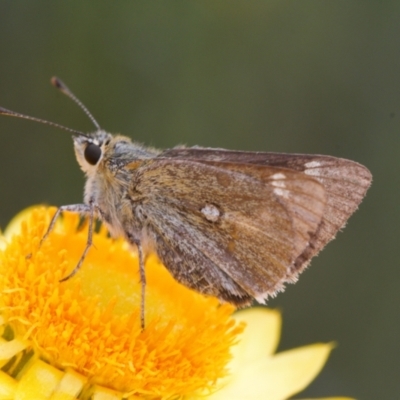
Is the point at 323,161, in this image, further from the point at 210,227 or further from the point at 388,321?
the point at 388,321

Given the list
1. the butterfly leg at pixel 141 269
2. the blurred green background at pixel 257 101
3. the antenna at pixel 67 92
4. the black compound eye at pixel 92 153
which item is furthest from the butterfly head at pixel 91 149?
the blurred green background at pixel 257 101

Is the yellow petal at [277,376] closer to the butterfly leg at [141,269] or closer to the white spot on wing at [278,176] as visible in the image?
the butterfly leg at [141,269]

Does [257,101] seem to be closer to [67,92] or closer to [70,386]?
[67,92]

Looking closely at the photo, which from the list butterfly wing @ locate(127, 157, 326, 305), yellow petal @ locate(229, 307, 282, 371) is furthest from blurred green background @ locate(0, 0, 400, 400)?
butterfly wing @ locate(127, 157, 326, 305)

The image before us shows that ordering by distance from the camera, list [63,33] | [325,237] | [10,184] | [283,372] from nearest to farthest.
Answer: [325,237], [283,372], [10,184], [63,33]

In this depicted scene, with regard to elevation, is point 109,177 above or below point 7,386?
above

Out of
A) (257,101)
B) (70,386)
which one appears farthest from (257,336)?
(257,101)

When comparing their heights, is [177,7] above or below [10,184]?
above

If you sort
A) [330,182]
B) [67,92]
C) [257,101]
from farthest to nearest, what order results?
[257,101], [67,92], [330,182]

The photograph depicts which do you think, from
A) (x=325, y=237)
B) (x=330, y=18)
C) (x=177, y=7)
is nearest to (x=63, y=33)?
(x=177, y=7)
